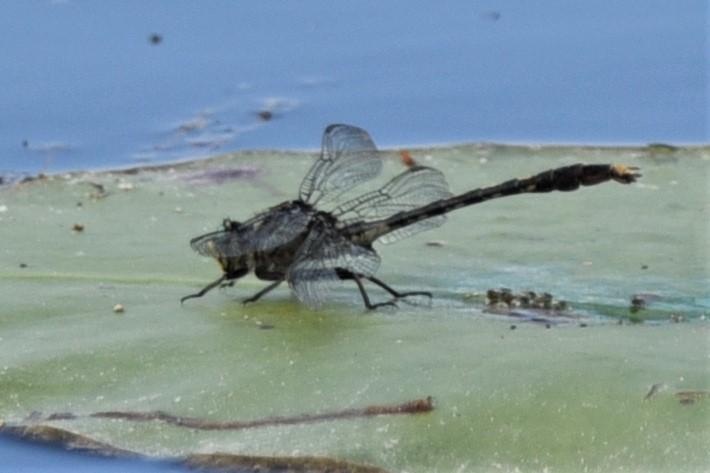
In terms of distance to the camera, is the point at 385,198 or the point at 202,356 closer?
the point at 202,356

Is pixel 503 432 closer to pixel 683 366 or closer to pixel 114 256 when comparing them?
pixel 683 366

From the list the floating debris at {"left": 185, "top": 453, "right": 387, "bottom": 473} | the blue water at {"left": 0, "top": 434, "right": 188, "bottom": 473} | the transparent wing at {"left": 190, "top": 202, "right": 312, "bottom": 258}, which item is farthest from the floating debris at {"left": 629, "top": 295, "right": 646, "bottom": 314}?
the blue water at {"left": 0, "top": 434, "right": 188, "bottom": 473}

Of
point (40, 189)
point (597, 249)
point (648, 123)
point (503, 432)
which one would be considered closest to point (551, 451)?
point (503, 432)

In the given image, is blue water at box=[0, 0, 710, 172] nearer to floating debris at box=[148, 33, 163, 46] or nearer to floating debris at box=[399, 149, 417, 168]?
floating debris at box=[148, 33, 163, 46]

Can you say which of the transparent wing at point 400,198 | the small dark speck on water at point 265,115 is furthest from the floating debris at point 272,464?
the small dark speck on water at point 265,115

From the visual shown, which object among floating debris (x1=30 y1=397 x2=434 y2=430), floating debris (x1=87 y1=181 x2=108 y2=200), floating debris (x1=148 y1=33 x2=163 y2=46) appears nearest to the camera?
floating debris (x1=30 y1=397 x2=434 y2=430)

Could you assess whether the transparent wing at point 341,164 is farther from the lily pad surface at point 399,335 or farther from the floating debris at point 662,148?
the floating debris at point 662,148
